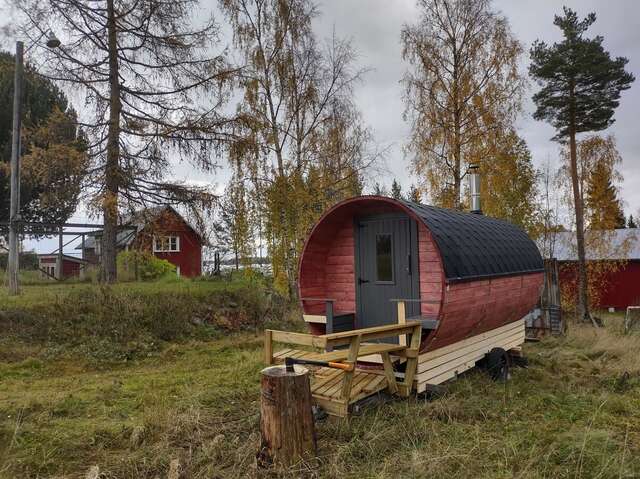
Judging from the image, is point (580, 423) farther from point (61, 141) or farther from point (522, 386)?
point (61, 141)

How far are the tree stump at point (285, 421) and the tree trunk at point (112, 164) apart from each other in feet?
27.4

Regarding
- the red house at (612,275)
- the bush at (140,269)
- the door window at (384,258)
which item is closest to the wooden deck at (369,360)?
the door window at (384,258)

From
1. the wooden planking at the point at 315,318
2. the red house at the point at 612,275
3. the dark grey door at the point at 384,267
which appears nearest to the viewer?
the dark grey door at the point at 384,267

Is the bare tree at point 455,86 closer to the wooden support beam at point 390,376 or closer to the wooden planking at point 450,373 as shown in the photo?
the wooden planking at point 450,373

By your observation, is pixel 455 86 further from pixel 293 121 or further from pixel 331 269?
pixel 331 269

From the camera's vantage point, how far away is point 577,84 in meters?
16.7

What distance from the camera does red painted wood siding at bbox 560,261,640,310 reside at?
71.8 feet

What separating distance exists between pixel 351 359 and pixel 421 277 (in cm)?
229

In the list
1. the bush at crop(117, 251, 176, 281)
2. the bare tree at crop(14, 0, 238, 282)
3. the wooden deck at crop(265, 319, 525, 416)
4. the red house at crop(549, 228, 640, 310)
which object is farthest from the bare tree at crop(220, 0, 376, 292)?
the red house at crop(549, 228, 640, 310)

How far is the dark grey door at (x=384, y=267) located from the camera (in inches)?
269

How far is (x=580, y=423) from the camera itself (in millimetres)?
5215

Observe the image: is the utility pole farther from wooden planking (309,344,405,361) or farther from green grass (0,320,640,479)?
wooden planking (309,344,405,361)

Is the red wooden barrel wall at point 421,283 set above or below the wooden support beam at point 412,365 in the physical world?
above

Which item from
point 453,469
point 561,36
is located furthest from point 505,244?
point 561,36
